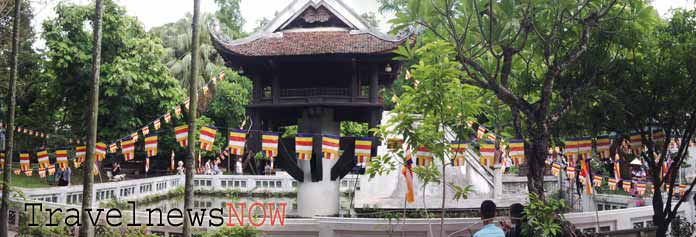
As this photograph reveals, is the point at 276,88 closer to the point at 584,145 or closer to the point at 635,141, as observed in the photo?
the point at 584,145

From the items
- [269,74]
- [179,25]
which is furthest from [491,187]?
[179,25]

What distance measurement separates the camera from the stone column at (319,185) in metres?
17.5

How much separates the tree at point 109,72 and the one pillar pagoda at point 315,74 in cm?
953

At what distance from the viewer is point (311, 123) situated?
17.9m

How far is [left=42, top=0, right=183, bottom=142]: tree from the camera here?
24.5 metres

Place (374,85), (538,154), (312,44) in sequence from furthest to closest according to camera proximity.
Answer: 1. (374,85)
2. (312,44)
3. (538,154)

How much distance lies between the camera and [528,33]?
8578mm

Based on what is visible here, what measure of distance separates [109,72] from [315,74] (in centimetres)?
1229

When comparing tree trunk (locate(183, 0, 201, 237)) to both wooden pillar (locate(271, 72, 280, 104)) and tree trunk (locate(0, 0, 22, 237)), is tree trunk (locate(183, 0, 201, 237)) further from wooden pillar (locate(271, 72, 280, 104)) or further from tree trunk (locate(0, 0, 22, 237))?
wooden pillar (locate(271, 72, 280, 104))

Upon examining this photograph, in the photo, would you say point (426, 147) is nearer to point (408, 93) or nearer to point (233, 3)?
point (408, 93)

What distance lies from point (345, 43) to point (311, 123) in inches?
119

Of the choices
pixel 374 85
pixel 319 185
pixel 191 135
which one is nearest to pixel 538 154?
pixel 191 135

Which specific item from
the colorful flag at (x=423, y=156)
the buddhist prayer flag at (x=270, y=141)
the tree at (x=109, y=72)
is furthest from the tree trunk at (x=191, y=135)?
the tree at (x=109, y=72)

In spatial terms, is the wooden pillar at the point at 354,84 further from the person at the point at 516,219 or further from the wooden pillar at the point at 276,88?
the person at the point at 516,219
